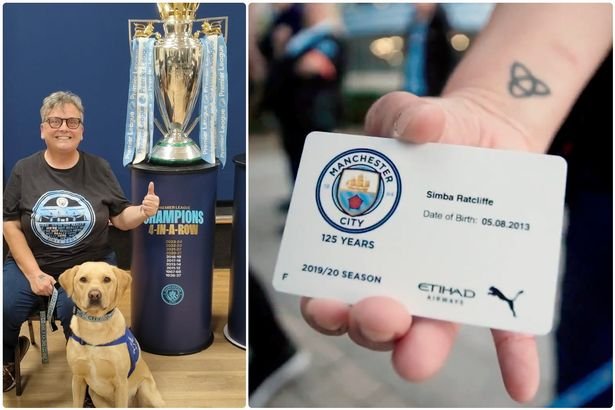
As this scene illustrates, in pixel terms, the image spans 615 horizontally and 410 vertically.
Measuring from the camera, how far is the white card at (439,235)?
1135 mm

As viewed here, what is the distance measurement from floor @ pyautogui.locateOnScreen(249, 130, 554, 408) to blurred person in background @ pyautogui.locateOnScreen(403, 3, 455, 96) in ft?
1.22

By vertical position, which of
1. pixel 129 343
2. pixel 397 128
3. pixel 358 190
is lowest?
pixel 129 343

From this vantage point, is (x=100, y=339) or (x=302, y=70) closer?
(x=100, y=339)

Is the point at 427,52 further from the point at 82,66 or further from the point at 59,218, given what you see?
the point at 59,218

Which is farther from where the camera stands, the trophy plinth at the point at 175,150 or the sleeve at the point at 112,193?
the trophy plinth at the point at 175,150

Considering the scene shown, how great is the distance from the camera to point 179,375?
55.6 inches

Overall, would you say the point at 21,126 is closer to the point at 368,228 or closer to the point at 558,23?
the point at 368,228

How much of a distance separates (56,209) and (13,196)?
0.34ft

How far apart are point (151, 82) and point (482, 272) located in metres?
0.83

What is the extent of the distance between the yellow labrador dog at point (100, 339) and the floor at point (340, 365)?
0.34 meters

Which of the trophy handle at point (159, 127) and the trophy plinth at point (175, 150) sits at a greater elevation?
the trophy handle at point (159, 127)

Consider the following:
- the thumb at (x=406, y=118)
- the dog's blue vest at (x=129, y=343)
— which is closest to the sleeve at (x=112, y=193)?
the dog's blue vest at (x=129, y=343)

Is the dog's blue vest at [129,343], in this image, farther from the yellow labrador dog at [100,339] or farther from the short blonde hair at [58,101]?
the short blonde hair at [58,101]

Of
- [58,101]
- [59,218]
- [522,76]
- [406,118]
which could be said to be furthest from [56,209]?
[522,76]
